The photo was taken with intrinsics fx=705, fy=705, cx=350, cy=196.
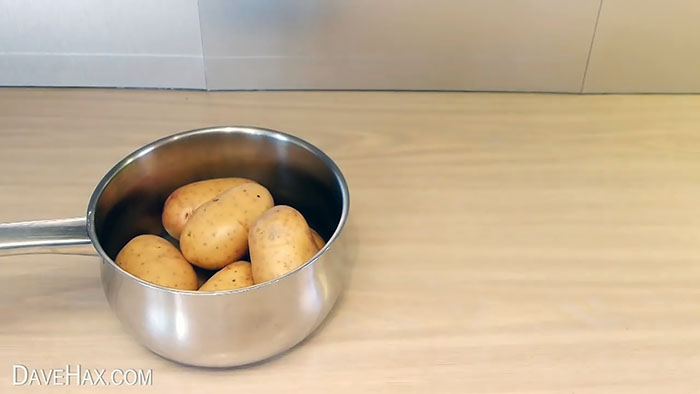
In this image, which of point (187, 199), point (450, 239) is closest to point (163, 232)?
point (187, 199)

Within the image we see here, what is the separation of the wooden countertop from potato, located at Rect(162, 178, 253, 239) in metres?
0.07

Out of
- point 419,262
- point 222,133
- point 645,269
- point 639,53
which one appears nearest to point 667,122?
point 639,53

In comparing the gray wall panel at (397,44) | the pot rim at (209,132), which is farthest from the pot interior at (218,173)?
the gray wall panel at (397,44)

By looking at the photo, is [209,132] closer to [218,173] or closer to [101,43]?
[218,173]

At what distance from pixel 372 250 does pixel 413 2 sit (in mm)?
296

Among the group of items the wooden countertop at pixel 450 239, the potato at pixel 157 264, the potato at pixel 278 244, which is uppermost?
the potato at pixel 278 244

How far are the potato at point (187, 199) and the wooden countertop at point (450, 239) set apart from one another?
0.07m

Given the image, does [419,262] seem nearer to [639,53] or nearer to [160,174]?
[160,174]

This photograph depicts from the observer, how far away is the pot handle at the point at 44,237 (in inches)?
18.4

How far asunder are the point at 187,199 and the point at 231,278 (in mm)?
92

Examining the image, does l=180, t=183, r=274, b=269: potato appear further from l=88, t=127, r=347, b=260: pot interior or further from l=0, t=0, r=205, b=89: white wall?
l=0, t=0, r=205, b=89: white wall

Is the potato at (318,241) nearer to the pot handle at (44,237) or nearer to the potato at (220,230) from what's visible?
the potato at (220,230)

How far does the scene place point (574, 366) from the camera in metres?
0.48

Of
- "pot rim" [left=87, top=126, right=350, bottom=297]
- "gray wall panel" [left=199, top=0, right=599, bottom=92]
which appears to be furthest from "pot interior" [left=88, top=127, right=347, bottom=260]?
"gray wall panel" [left=199, top=0, right=599, bottom=92]
